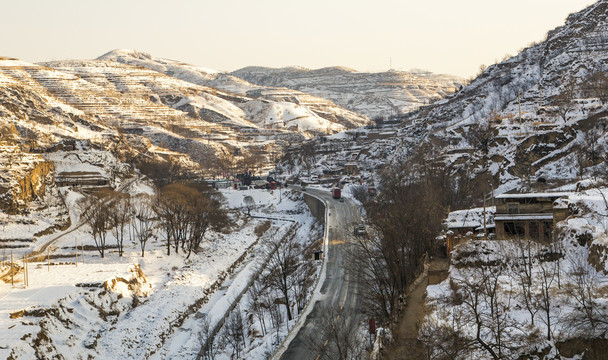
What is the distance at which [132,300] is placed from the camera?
43.5m

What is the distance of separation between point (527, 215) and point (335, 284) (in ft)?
47.2

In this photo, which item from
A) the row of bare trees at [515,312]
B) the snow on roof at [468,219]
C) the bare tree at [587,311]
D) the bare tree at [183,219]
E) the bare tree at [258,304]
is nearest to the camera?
the bare tree at [587,311]

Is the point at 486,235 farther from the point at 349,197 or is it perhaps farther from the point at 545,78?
the point at 545,78

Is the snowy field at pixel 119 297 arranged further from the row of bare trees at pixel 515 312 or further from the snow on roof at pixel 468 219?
the row of bare trees at pixel 515 312

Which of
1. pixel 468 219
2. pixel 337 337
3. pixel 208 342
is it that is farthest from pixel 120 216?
pixel 337 337

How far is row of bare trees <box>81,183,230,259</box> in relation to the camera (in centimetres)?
5950

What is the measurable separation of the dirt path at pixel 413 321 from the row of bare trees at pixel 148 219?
32687 mm

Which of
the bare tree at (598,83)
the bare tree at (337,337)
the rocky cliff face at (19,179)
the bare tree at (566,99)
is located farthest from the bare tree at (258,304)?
the bare tree at (598,83)

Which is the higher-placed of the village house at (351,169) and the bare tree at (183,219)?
the village house at (351,169)

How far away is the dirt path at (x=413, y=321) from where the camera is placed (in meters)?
21.2

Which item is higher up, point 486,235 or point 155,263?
point 486,235

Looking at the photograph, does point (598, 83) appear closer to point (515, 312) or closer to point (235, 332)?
point (235, 332)

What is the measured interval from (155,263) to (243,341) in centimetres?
2127

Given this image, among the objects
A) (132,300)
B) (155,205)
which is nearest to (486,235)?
(132,300)
